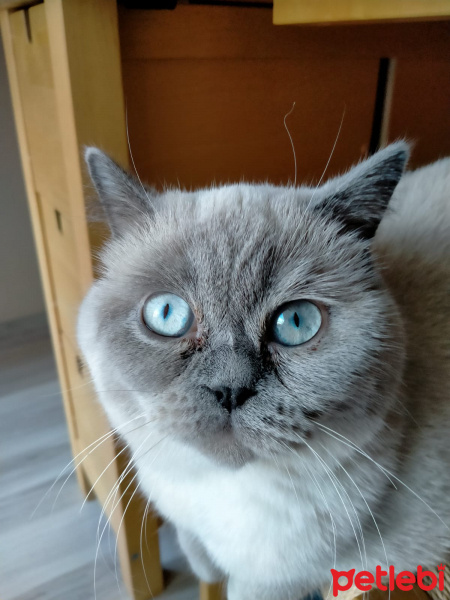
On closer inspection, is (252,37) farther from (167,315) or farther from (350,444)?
(350,444)

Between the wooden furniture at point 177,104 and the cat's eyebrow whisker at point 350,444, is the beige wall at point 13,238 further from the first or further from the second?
the cat's eyebrow whisker at point 350,444

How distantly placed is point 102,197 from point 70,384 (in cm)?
75

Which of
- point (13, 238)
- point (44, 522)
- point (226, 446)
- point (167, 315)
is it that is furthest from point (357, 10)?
point (13, 238)

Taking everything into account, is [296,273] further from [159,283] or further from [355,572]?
[355,572]

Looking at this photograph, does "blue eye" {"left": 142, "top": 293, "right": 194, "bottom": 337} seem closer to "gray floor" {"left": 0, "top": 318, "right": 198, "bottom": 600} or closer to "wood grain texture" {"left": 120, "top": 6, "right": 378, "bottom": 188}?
"wood grain texture" {"left": 120, "top": 6, "right": 378, "bottom": 188}

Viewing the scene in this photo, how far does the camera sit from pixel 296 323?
0.57 m

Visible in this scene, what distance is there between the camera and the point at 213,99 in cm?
92

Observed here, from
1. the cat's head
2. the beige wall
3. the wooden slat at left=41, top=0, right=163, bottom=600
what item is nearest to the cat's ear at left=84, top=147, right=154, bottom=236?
the cat's head

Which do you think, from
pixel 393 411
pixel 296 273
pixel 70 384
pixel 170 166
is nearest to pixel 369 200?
pixel 296 273

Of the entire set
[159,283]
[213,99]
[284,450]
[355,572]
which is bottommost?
[355,572]

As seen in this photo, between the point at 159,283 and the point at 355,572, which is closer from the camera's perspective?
the point at 159,283

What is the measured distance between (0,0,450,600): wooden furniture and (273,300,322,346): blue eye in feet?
0.88

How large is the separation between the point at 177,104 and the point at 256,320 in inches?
19.9

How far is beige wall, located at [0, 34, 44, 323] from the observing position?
1.75m
